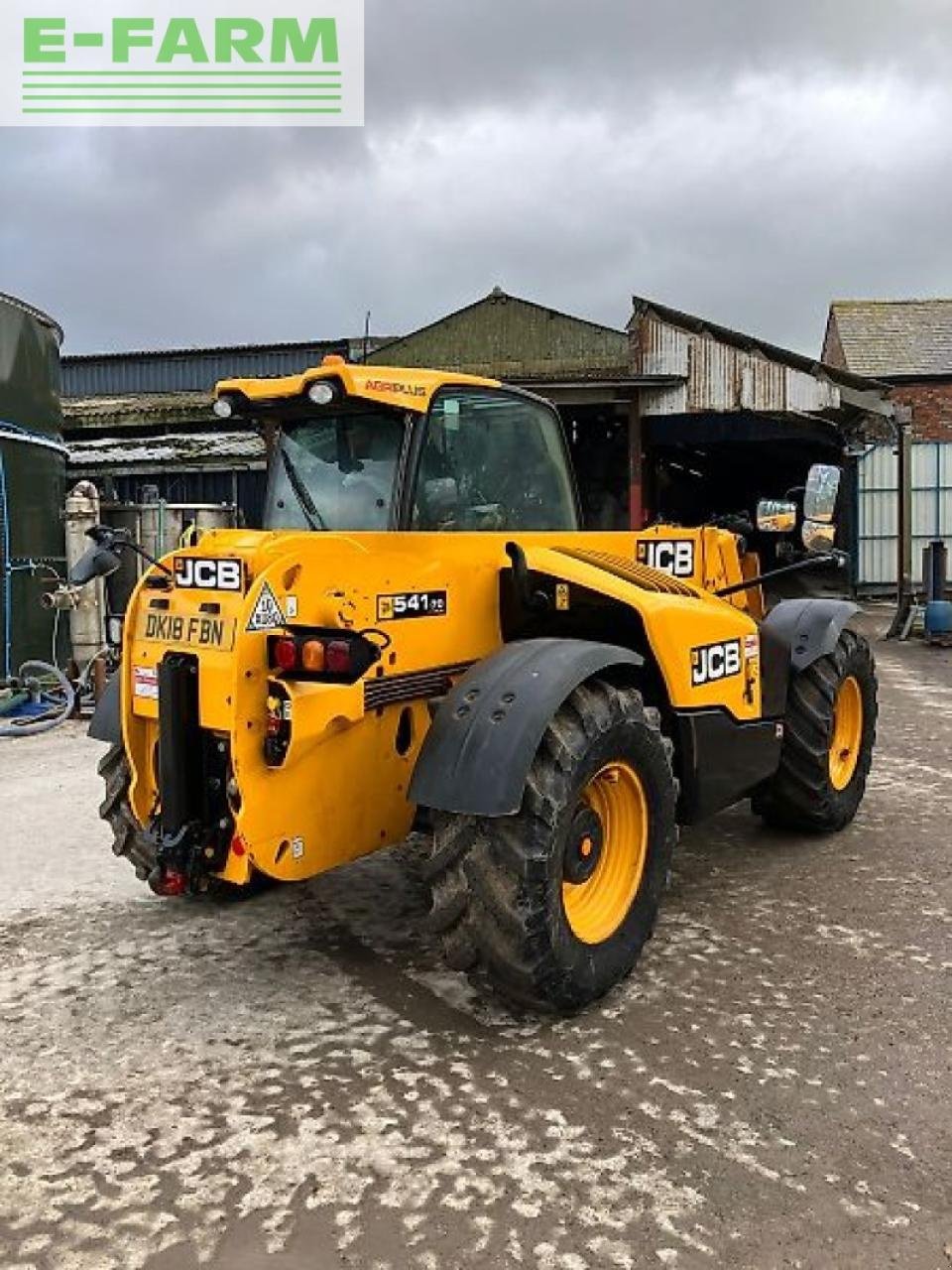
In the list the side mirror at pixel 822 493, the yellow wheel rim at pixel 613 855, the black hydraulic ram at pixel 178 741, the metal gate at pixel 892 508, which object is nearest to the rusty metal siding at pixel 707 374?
the metal gate at pixel 892 508

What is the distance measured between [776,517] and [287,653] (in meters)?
2.36

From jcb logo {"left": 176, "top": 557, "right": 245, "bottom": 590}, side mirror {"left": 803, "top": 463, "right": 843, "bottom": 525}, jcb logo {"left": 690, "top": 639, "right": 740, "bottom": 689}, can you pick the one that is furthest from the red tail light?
side mirror {"left": 803, "top": 463, "right": 843, "bottom": 525}

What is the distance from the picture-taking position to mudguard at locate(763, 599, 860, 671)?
520 cm

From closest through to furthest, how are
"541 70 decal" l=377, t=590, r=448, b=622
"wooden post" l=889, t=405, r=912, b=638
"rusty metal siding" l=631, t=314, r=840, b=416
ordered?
"541 70 decal" l=377, t=590, r=448, b=622, "wooden post" l=889, t=405, r=912, b=638, "rusty metal siding" l=631, t=314, r=840, b=416

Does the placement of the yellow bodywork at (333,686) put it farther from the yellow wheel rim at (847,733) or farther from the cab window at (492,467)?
the yellow wheel rim at (847,733)

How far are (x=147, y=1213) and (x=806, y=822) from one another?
3.66 meters

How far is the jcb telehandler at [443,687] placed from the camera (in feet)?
10.8

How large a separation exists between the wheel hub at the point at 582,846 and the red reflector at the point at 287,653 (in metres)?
1.00

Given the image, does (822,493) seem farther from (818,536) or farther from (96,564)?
(96,564)

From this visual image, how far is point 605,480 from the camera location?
61.0 feet

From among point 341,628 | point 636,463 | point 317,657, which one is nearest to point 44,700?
point 341,628

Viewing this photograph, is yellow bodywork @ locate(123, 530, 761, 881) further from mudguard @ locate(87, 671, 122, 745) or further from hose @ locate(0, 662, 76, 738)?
hose @ locate(0, 662, 76, 738)

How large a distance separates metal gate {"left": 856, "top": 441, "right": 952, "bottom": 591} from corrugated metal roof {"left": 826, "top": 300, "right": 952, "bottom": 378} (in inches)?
105

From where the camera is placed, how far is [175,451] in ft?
57.1
